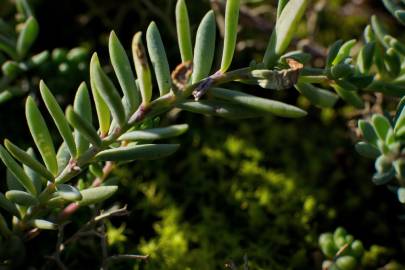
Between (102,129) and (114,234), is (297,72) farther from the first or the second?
(114,234)

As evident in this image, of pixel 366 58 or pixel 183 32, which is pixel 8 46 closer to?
pixel 183 32

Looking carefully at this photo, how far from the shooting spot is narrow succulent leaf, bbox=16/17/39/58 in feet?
4.02

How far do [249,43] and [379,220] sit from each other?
579 millimetres

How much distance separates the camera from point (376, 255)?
1282 millimetres

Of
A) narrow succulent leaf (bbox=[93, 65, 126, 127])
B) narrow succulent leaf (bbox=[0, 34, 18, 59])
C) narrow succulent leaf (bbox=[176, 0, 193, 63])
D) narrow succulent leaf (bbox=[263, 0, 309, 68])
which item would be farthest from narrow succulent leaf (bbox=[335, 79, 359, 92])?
narrow succulent leaf (bbox=[0, 34, 18, 59])

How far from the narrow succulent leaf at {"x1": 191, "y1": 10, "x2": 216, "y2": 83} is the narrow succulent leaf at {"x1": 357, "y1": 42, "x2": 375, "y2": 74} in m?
0.28

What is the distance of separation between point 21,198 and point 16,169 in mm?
45

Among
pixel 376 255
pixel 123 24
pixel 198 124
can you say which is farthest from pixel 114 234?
pixel 123 24

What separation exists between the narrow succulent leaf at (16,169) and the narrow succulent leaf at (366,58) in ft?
1.96

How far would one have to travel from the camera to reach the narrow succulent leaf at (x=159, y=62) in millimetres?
895

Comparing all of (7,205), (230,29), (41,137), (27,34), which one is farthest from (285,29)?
(27,34)

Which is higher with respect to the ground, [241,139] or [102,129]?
[102,129]

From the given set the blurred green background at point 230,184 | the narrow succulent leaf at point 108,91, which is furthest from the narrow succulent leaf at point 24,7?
the narrow succulent leaf at point 108,91

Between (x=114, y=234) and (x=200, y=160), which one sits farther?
(x=200, y=160)
